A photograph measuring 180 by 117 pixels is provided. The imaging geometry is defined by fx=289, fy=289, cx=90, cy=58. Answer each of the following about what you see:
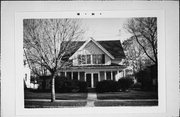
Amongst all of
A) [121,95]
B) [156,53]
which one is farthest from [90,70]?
[156,53]

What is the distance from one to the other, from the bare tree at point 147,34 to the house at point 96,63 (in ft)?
0.83

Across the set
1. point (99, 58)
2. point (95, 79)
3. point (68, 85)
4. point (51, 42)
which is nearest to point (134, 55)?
point (99, 58)

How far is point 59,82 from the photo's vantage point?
3.38 m

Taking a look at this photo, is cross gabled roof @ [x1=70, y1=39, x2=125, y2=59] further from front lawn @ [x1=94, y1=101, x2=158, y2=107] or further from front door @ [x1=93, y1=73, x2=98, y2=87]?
front lawn @ [x1=94, y1=101, x2=158, y2=107]

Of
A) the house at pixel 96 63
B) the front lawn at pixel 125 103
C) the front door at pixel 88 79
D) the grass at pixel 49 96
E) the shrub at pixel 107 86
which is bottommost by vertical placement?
the front lawn at pixel 125 103

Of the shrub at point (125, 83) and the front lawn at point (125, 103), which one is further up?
the shrub at point (125, 83)

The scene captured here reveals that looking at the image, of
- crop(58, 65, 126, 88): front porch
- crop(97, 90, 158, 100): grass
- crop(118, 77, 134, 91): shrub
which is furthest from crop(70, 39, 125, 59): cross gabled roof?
crop(97, 90, 158, 100): grass

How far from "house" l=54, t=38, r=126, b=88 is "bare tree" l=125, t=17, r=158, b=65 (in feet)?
0.83

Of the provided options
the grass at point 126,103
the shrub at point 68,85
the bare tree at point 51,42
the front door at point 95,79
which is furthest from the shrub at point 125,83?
the bare tree at point 51,42

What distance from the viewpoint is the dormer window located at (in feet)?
11.1

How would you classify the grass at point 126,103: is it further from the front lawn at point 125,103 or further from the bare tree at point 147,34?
the bare tree at point 147,34

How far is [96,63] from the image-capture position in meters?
3.38

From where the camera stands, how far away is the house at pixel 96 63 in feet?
11.0

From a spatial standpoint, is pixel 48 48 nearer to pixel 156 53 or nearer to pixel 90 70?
pixel 90 70
